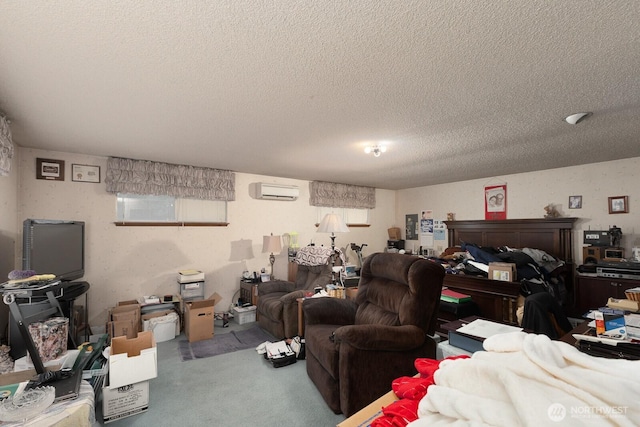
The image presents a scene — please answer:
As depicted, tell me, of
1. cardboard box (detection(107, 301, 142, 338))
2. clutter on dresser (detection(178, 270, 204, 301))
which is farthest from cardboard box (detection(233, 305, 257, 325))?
cardboard box (detection(107, 301, 142, 338))

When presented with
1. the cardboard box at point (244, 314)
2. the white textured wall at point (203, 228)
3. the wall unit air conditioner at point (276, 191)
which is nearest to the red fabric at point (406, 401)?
the cardboard box at point (244, 314)

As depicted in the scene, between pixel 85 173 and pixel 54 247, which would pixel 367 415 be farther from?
pixel 85 173

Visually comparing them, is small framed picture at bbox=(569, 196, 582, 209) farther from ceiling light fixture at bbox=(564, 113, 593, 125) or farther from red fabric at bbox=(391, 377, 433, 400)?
red fabric at bbox=(391, 377, 433, 400)

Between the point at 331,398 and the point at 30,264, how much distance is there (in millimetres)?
2836

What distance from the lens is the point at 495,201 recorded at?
17.2 ft

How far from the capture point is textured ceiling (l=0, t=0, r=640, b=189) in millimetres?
1285

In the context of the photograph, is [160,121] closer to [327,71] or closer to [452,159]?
[327,71]

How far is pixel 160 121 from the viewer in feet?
8.29

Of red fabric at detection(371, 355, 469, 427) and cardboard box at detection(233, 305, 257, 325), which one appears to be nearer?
red fabric at detection(371, 355, 469, 427)

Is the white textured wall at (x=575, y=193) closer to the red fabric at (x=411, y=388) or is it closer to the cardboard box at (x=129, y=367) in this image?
the red fabric at (x=411, y=388)

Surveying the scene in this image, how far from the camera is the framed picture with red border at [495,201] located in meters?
5.12

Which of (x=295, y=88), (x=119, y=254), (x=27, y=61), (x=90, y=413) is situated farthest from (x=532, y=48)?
(x=119, y=254)

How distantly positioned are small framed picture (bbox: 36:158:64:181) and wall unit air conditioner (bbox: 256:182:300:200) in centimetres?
260

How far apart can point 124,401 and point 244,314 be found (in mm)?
2176
